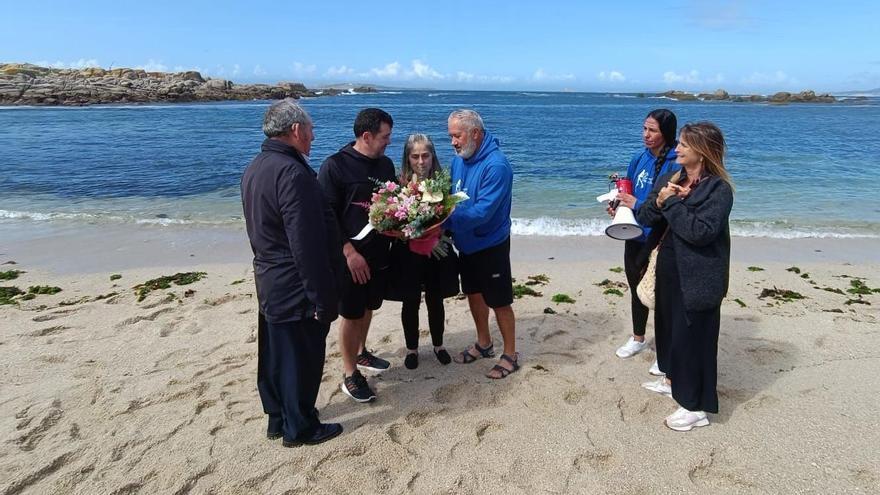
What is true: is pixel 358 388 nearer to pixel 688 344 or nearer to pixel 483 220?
pixel 483 220

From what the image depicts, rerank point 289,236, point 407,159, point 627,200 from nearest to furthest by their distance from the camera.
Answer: point 289,236
point 627,200
point 407,159

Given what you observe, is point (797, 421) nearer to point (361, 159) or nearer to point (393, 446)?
point (393, 446)

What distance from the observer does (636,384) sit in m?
4.45

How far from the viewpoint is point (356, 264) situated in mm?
4059

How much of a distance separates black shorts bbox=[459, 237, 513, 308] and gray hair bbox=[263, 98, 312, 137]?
1811 mm

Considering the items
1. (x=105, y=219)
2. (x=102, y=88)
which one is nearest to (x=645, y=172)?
(x=105, y=219)

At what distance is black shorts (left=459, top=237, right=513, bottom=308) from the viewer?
4.41 metres

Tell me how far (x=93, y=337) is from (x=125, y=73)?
93.9 meters

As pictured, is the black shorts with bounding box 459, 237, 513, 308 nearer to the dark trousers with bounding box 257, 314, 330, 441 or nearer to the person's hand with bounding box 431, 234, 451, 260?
the person's hand with bounding box 431, 234, 451, 260

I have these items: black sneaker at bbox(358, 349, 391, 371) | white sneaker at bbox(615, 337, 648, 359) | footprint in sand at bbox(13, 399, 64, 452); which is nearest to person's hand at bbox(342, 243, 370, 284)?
black sneaker at bbox(358, 349, 391, 371)

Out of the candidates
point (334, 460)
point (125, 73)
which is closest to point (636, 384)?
point (334, 460)

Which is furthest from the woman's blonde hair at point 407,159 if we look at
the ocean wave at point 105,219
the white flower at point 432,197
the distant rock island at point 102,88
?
the distant rock island at point 102,88

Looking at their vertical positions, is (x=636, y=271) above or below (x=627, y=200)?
below

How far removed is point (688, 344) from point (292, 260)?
8.59 ft
